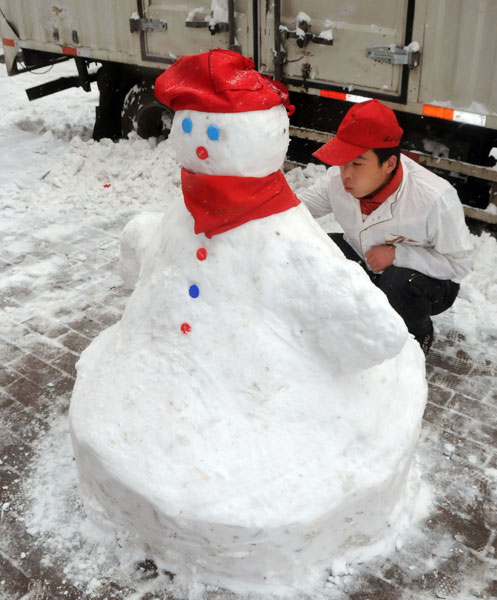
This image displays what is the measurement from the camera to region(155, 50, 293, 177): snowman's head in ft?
6.63

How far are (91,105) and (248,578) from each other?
8191 millimetres

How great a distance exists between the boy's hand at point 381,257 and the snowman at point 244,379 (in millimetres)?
1088

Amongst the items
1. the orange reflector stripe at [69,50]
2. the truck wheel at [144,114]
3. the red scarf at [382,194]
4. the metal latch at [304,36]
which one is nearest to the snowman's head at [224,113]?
the red scarf at [382,194]

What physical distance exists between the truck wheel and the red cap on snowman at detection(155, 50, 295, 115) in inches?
195

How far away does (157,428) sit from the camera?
2195mm

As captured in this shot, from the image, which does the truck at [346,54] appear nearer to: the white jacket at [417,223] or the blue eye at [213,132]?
the white jacket at [417,223]

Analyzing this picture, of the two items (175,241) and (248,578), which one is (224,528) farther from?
(175,241)

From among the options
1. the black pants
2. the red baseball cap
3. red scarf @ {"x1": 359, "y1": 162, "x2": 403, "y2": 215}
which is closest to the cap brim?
the red baseball cap

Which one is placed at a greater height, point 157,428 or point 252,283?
point 252,283

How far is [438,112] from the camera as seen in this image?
4.63 meters

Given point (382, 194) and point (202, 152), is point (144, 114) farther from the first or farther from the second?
point (202, 152)

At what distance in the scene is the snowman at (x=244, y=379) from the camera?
2.07 m

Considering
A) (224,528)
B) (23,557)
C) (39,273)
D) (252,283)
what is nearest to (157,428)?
(224,528)

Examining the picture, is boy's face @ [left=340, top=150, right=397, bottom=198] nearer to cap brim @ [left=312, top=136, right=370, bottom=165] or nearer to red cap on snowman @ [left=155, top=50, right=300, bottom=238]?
cap brim @ [left=312, top=136, right=370, bottom=165]
